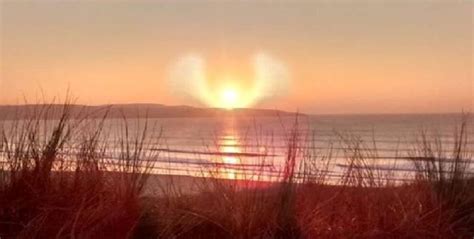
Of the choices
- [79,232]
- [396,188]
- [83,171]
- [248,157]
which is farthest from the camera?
[248,157]

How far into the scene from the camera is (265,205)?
4.76 m

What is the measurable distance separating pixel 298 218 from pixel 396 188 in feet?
4.55

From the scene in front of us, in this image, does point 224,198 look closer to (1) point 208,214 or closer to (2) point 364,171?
(1) point 208,214

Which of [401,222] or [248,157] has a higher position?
[248,157]

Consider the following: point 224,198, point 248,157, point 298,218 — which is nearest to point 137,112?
point 248,157

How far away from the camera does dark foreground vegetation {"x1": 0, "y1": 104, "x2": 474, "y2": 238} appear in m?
4.64

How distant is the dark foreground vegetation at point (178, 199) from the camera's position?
464 cm

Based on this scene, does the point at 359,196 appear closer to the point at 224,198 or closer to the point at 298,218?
the point at 298,218

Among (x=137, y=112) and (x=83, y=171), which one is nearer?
(x=83, y=171)

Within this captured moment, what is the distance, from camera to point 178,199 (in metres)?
5.31

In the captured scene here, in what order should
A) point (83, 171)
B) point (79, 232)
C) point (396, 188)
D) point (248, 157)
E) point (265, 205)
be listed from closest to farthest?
1. point (79, 232)
2. point (265, 205)
3. point (83, 171)
4. point (396, 188)
5. point (248, 157)

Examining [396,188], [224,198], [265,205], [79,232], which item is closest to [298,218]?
[265,205]

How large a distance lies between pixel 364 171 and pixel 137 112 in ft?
8.51

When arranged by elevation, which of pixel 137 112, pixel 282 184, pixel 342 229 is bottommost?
pixel 342 229
